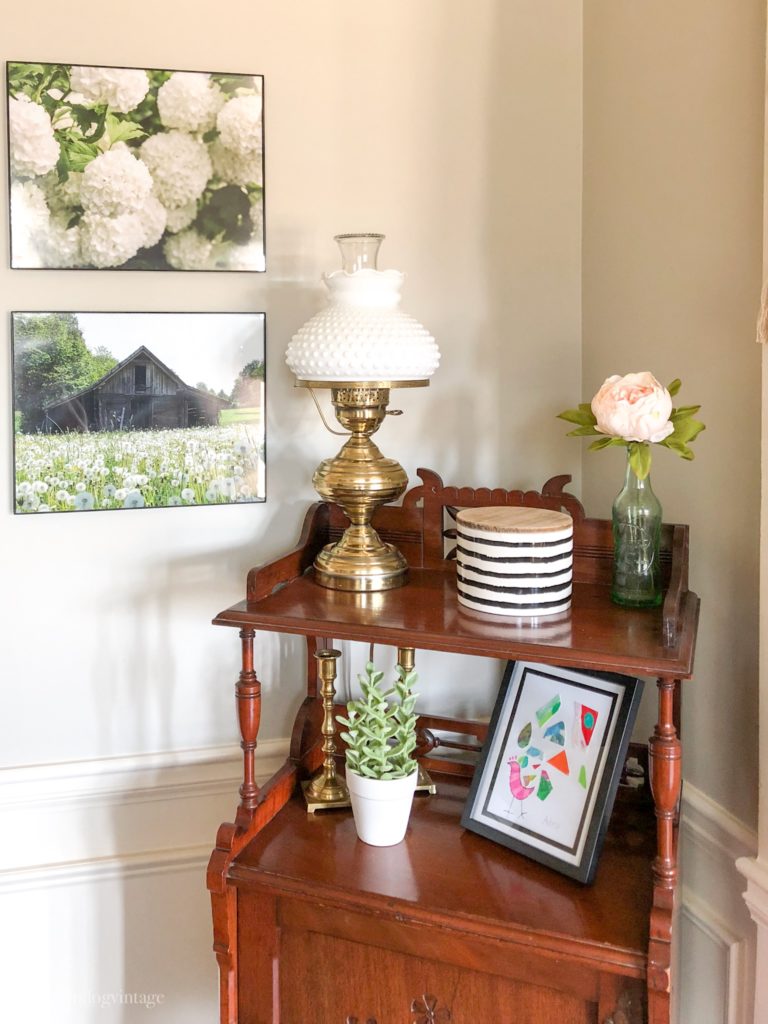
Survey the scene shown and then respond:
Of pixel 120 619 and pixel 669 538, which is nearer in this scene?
pixel 669 538

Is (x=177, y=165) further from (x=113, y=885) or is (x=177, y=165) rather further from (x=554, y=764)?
(x=113, y=885)

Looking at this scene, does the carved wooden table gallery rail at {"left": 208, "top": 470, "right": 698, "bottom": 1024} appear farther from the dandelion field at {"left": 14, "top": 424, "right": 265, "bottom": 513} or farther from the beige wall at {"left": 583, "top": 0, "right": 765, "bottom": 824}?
the dandelion field at {"left": 14, "top": 424, "right": 265, "bottom": 513}

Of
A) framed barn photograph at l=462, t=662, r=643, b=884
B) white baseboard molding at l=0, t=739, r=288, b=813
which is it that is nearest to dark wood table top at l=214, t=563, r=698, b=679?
framed barn photograph at l=462, t=662, r=643, b=884

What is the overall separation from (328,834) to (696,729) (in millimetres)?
589

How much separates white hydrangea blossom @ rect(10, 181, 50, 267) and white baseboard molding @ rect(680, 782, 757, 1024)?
54.3 inches

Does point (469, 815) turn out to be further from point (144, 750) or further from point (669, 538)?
point (144, 750)

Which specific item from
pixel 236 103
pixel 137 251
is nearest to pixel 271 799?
pixel 137 251

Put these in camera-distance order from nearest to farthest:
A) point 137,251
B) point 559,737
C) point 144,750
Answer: point 559,737
point 137,251
point 144,750

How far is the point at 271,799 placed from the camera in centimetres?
150

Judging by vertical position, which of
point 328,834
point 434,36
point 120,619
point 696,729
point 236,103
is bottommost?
point 328,834

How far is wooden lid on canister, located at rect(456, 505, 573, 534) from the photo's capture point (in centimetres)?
130

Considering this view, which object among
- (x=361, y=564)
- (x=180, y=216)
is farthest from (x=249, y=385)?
(x=361, y=564)

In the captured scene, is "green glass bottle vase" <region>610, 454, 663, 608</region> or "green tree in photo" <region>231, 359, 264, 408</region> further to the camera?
"green tree in photo" <region>231, 359, 264, 408</region>

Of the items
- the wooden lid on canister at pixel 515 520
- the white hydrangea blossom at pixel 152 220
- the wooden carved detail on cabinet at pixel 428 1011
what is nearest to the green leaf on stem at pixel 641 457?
the wooden lid on canister at pixel 515 520
